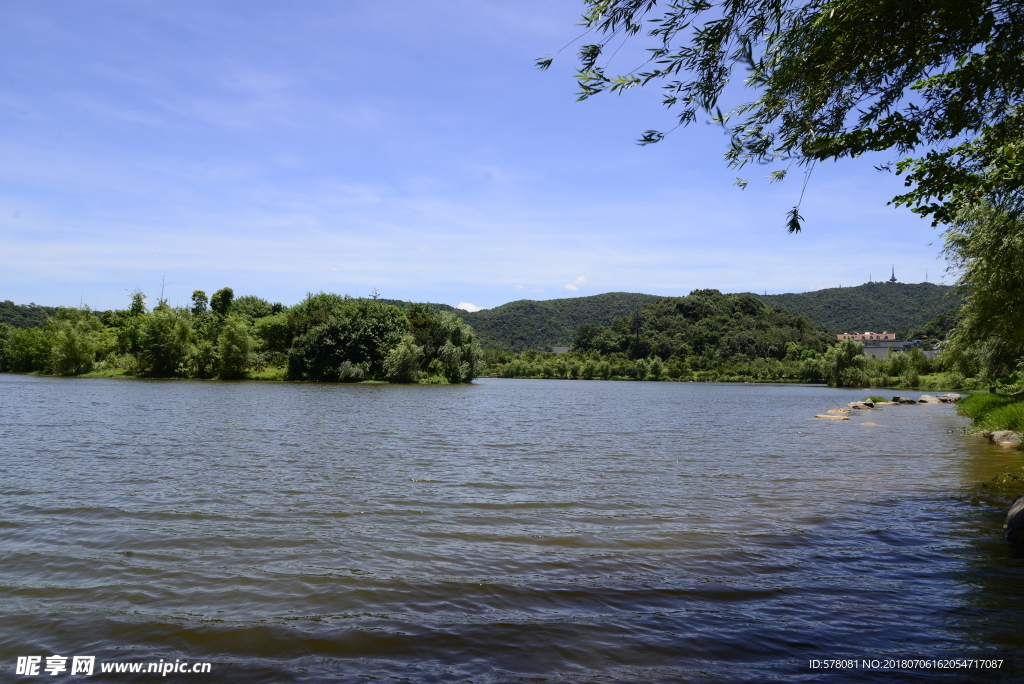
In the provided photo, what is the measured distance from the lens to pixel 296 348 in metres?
82.8

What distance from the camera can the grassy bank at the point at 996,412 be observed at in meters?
22.5

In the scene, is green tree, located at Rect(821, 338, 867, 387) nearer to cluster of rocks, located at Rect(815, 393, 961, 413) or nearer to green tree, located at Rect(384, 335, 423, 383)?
cluster of rocks, located at Rect(815, 393, 961, 413)

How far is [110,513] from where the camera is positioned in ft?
34.6

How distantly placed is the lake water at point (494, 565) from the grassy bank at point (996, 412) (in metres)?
6.04

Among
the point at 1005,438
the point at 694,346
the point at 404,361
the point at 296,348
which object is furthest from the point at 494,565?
the point at 694,346

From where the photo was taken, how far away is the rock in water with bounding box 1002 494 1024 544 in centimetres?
916

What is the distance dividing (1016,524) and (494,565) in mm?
8424

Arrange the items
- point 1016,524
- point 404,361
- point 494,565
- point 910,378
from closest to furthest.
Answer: point 494,565 → point 1016,524 → point 404,361 → point 910,378

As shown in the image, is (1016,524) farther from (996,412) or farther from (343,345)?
(343,345)

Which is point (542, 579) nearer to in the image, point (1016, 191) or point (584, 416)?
point (1016, 191)

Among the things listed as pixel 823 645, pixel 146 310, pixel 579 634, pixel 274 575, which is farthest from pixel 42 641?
pixel 146 310

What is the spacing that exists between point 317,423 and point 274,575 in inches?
827

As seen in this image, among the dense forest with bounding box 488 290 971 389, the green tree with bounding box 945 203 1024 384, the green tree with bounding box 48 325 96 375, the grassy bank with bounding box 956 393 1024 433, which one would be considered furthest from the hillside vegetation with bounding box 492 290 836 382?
the green tree with bounding box 945 203 1024 384

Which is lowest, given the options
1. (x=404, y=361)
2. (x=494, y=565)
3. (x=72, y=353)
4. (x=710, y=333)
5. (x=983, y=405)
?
(x=494, y=565)
